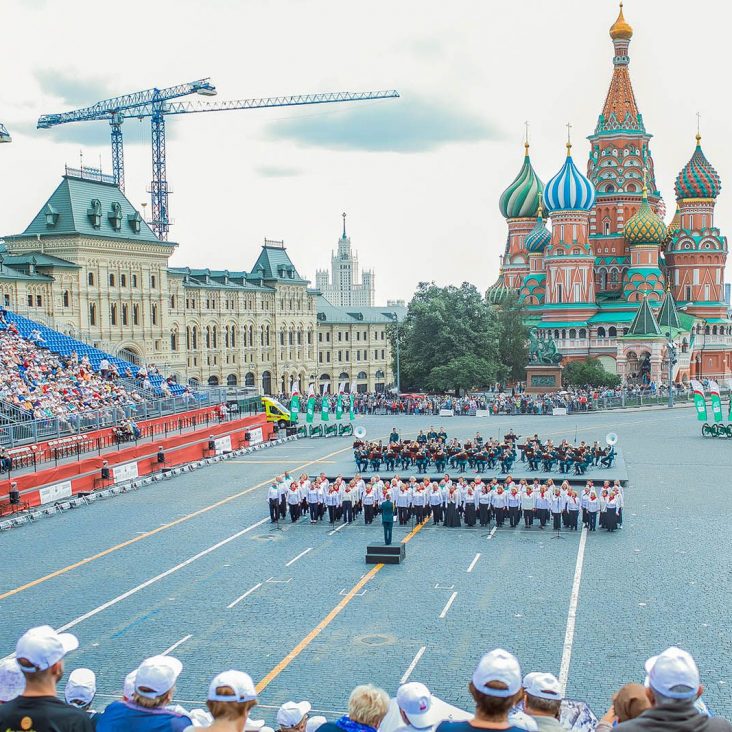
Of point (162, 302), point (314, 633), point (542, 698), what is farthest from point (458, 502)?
point (162, 302)

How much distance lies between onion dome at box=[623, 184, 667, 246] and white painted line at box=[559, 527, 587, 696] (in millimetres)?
67839

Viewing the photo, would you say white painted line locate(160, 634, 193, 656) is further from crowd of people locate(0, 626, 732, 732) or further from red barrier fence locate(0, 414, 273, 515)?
red barrier fence locate(0, 414, 273, 515)

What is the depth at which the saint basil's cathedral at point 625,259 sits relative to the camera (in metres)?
85.4

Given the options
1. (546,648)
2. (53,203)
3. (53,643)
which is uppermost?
(53,203)

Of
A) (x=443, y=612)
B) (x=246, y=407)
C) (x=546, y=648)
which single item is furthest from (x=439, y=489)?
(x=246, y=407)

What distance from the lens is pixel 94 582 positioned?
69.9 ft

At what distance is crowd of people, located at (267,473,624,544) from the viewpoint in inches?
1021

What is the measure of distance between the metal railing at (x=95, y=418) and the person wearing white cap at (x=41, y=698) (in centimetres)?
2791

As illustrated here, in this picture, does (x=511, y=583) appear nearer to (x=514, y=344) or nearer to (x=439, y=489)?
(x=439, y=489)

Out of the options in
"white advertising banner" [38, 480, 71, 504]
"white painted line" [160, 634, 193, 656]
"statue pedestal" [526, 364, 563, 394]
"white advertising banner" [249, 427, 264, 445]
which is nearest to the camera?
"white painted line" [160, 634, 193, 656]

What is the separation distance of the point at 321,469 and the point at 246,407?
18.1 metres

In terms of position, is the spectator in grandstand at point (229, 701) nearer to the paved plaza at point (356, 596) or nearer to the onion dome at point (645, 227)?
the paved plaza at point (356, 596)

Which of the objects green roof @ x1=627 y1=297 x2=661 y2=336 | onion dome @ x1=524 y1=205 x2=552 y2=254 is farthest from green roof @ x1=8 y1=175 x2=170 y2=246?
onion dome @ x1=524 y1=205 x2=552 y2=254

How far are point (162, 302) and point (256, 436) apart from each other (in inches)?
952
